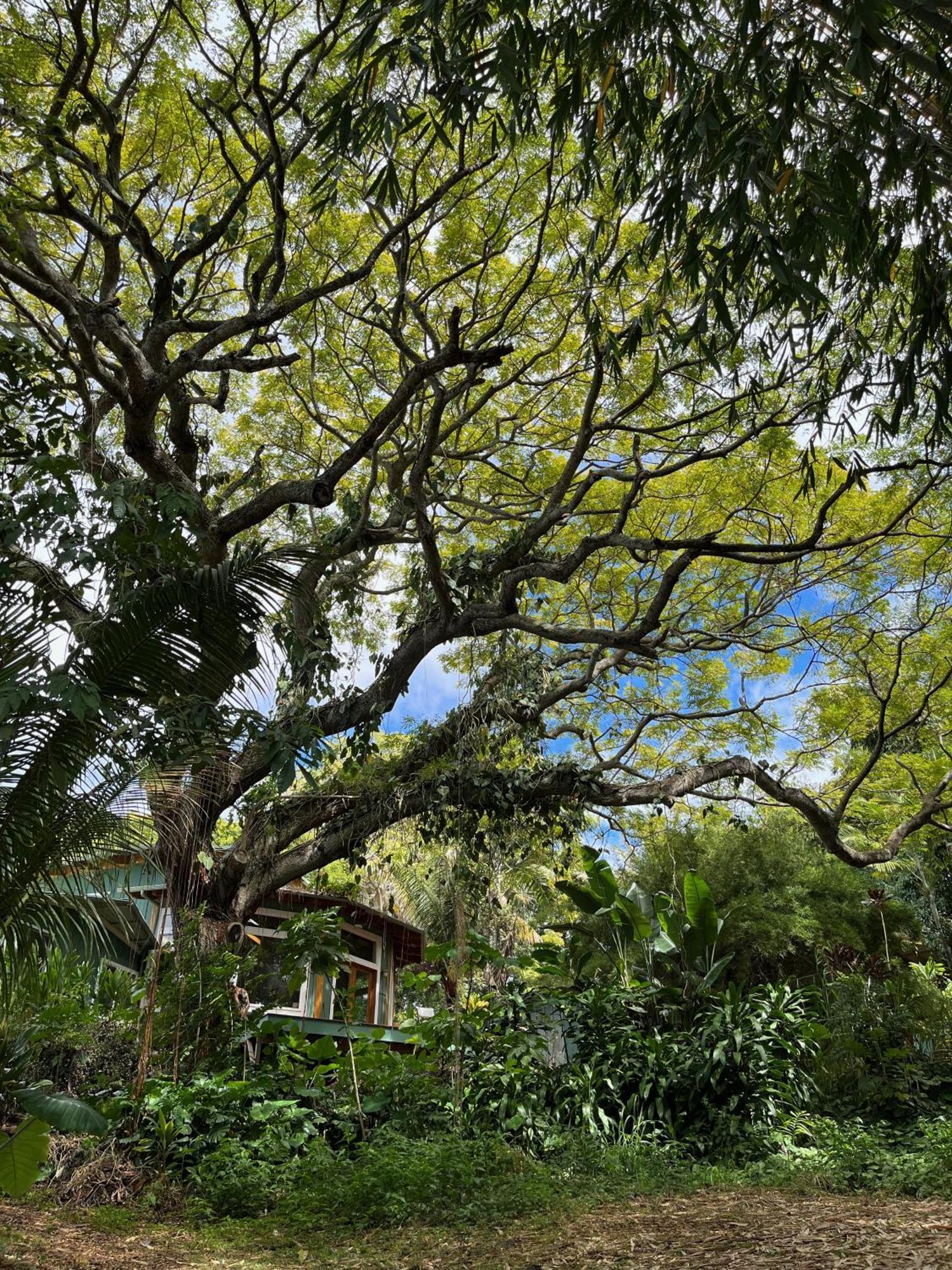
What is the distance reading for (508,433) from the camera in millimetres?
10891

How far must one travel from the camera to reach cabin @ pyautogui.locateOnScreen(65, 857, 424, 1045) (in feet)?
18.3

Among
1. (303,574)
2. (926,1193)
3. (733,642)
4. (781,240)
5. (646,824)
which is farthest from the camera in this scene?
(646,824)

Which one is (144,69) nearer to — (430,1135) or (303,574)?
(303,574)

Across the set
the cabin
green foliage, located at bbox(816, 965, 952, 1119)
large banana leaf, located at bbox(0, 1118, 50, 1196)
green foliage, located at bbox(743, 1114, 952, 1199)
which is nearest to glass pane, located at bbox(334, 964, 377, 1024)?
the cabin

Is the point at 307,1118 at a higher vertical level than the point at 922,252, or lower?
lower

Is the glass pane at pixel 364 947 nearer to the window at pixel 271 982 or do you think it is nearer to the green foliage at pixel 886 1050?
the window at pixel 271 982

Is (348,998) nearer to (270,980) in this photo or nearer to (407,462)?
(270,980)

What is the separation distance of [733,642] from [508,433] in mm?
3764

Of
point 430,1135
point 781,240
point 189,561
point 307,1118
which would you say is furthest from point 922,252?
point 307,1118

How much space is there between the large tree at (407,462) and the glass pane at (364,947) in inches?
234

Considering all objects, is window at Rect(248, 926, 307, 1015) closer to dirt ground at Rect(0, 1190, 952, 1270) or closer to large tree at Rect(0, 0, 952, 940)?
large tree at Rect(0, 0, 952, 940)

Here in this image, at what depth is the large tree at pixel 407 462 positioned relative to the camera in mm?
5832

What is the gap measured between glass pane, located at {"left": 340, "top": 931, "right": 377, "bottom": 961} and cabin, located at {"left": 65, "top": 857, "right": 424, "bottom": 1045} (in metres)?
0.02

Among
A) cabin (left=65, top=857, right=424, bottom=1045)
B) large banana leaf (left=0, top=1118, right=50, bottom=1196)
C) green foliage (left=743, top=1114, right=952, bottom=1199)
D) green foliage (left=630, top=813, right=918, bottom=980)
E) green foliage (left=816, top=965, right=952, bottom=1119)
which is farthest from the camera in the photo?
green foliage (left=630, top=813, right=918, bottom=980)
